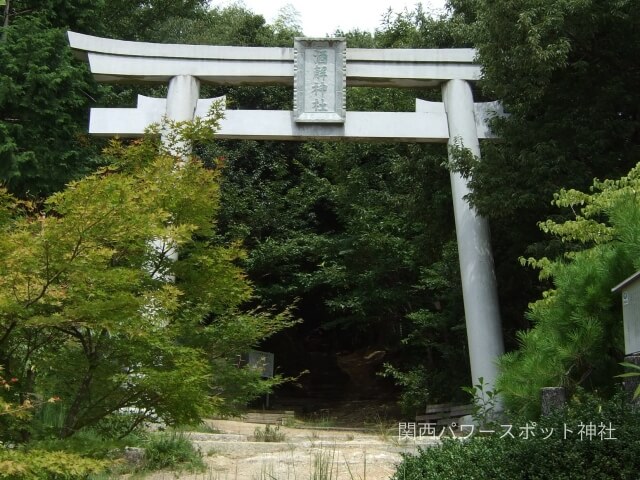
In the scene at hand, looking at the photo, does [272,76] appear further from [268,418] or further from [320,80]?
[268,418]

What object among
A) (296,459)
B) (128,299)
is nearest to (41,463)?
(128,299)

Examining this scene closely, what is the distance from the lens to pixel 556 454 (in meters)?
3.88

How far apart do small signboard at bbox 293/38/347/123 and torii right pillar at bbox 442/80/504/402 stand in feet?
4.98

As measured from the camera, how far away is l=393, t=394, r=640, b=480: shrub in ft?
12.5

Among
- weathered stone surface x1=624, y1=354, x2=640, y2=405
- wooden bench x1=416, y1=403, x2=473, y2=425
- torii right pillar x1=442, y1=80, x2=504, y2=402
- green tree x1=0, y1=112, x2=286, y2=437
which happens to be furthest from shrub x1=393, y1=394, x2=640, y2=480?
wooden bench x1=416, y1=403, x2=473, y2=425

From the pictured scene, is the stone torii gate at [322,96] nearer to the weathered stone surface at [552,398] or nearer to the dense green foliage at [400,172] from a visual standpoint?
the dense green foliage at [400,172]

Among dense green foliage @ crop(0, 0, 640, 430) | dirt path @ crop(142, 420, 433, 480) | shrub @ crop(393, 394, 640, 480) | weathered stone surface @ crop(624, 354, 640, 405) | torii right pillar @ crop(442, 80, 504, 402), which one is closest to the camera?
shrub @ crop(393, 394, 640, 480)

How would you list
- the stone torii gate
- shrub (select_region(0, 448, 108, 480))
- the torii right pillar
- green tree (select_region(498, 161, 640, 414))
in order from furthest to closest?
the stone torii gate, the torii right pillar, green tree (select_region(498, 161, 640, 414)), shrub (select_region(0, 448, 108, 480))

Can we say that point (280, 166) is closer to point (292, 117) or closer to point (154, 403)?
point (292, 117)

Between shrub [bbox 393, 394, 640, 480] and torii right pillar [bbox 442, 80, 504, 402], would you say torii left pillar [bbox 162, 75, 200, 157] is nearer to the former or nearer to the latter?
torii right pillar [bbox 442, 80, 504, 402]

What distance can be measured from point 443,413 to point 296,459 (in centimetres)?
603

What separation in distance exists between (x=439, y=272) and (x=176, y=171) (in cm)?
776

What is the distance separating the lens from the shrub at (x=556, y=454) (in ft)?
12.5

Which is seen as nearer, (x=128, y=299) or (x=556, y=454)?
(x=556, y=454)
